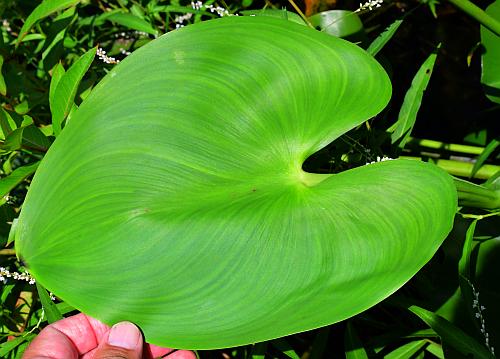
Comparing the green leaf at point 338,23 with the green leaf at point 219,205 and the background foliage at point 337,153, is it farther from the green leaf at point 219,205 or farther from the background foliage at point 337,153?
the green leaf at point 219,205

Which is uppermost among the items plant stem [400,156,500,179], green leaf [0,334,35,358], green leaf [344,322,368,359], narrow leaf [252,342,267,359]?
plant stem [400,156,500,179]

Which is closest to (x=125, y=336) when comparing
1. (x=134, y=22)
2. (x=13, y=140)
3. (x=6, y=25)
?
(x=13, y=140)

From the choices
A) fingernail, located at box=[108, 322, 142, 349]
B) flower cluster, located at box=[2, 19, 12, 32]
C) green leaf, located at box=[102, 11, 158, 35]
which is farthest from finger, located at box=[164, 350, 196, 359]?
flower cluster, located at box=[2, 19, 12, 32]

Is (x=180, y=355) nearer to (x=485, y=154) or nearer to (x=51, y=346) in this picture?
(x=51, y=346)

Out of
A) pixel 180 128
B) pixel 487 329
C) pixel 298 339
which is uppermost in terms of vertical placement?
pixel 180 128

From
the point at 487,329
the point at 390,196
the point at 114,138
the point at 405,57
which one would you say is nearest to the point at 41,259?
the point at 114,138

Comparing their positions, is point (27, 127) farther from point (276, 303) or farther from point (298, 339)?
point (298, 339)

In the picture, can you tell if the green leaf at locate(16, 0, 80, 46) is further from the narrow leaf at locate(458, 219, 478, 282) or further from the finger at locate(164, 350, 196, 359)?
the narrow leaf at locate(458, 219, 478, 282)
